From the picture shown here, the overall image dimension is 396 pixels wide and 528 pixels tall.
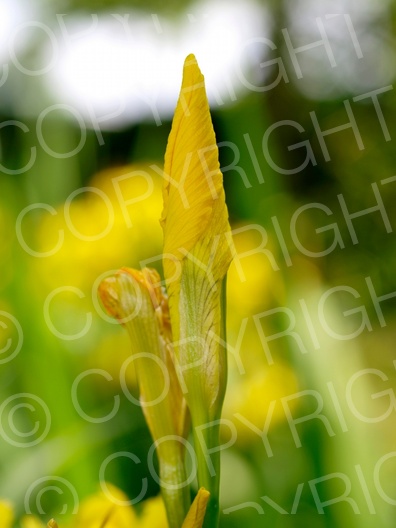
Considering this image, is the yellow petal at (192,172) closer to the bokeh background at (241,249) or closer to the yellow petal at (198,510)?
the yellow petal at (198,510)

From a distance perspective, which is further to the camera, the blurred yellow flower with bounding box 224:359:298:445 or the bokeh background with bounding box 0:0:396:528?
the blurred yellow flower with bounding box 224:359:298:445

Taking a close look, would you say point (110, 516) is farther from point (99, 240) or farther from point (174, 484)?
point (99, 240)

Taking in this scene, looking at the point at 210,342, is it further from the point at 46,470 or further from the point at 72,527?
the point at 46,470

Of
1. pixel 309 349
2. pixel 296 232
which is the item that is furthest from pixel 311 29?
pixel 309 349

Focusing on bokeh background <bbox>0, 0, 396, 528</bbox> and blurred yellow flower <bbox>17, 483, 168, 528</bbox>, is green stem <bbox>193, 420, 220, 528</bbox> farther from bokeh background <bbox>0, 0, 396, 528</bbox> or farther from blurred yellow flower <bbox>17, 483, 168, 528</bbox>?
bokeh background <bbox>0, 0, 396, 528</bbox>

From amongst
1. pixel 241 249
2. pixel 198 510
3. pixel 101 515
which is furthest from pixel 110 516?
pixel 241 249

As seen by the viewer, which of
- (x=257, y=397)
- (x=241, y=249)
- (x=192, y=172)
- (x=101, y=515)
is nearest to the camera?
(x=192, y=172)

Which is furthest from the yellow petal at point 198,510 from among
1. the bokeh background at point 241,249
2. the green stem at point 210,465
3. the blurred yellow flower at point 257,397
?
the blurred yellow flower at point 257,397

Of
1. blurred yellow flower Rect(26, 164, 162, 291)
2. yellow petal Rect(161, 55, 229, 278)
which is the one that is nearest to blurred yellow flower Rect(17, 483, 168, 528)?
yellow petal Rect(161, 55, 229, 278)
